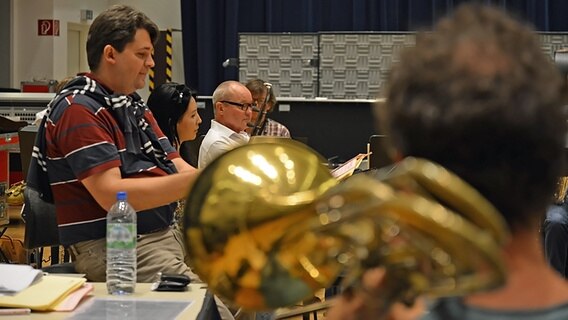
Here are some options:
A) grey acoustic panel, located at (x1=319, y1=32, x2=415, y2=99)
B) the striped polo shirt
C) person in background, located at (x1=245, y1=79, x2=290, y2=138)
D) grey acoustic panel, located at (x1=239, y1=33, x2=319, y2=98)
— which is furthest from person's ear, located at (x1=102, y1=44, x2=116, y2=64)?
grey acoustic panel, located at (x1=239, y1=33, x2=319, y2=98)

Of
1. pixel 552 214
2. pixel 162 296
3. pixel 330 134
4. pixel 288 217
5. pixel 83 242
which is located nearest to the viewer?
pixel 288 217

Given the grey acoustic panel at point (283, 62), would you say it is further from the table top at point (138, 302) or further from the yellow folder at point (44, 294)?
the yellow folder at point (44, 294)

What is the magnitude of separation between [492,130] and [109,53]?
227 centimetres

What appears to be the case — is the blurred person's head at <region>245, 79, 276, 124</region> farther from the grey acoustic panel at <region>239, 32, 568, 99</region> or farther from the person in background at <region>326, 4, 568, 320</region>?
the person in background at <region>326, 4, 568, 320</region>

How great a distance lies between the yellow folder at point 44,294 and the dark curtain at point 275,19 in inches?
A: 365

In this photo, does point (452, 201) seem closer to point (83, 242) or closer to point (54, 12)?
point (83, 242)

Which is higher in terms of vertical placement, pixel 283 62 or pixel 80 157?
pixel 283 62

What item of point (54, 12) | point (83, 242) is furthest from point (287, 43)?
point (83, 242)

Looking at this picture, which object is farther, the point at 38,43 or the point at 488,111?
the point at 38,43

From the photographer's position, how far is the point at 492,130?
744 millimetres

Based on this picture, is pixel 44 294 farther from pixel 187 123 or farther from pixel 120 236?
pixel 187 123

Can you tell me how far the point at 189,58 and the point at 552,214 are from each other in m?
8.41

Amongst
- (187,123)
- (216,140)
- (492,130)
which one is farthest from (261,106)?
(492,130)

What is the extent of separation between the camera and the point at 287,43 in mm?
10633
